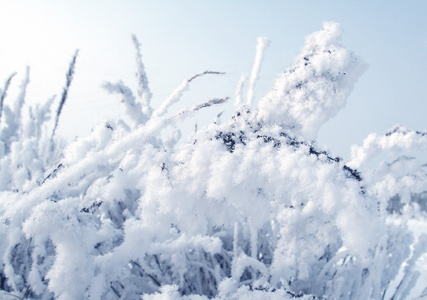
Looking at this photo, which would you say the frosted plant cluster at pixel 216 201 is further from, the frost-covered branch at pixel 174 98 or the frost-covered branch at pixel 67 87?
the frost-covered branch at pixel 67 87

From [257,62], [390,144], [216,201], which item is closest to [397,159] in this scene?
[390,144]

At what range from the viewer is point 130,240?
0.58m

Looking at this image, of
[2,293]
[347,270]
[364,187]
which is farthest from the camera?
[347,270]

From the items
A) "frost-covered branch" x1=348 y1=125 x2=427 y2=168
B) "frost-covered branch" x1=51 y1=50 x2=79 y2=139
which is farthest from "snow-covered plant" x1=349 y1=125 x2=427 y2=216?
"frost-covered branch" x1=51 y1=50 x2=79 y2=139

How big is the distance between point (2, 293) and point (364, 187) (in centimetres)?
67

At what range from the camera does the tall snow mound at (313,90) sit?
58 cm

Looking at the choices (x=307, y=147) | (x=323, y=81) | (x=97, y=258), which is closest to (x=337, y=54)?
(x=323, y=81)

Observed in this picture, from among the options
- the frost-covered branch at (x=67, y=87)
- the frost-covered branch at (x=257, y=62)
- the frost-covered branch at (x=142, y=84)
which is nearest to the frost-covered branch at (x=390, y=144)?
the frost-covered branch at (x=257, y=62)

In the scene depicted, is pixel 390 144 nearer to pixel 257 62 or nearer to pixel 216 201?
pixel 257 62

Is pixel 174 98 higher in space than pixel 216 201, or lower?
higher

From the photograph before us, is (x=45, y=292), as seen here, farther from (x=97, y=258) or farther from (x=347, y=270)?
(x=347, y=270)

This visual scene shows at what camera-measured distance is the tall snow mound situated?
0.58 meters

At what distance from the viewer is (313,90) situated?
0.60m

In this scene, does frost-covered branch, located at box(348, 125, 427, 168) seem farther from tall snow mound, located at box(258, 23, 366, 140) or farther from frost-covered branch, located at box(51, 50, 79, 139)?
frost-covered branch, located at box(51, 50, 79, 139)
